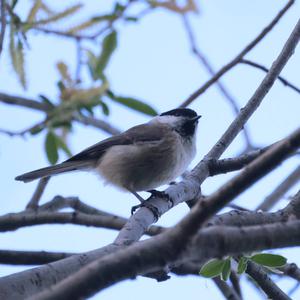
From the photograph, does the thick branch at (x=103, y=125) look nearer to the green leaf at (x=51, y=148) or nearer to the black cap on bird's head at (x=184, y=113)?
the black cap on bird's head at (x=184, y=113)

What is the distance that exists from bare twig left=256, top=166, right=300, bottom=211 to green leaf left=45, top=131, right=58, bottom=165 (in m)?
2.04

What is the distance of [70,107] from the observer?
2.18 m

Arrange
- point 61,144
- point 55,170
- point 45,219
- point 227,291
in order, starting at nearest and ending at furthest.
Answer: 1. point 61,144
2. point 227,291
3. point 45,219
4. point 55,170

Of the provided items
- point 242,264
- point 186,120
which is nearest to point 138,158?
point 186,120

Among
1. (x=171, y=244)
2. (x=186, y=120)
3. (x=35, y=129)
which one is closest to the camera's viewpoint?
(x=171, y=244)

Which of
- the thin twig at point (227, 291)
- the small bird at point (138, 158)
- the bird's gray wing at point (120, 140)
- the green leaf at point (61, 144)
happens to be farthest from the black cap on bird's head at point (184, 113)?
the green leaf at point (61, 144)

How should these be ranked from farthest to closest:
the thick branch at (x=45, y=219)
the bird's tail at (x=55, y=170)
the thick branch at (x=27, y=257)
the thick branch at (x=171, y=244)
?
the bird's tail at (x=55, y=170) < the thick branch at (x=45, y=219) < the thick branch at (x=27, y=257) < the thick branch at (x=171, y=244)

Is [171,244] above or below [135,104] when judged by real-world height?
below

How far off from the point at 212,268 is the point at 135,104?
0.85m

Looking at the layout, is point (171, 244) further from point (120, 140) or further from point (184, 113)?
point (184, 113)

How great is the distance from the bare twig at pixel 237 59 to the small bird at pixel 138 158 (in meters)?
0.70

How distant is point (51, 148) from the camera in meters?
3.08

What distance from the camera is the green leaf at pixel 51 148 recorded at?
295cm

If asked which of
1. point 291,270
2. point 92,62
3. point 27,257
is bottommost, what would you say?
point 291,270
